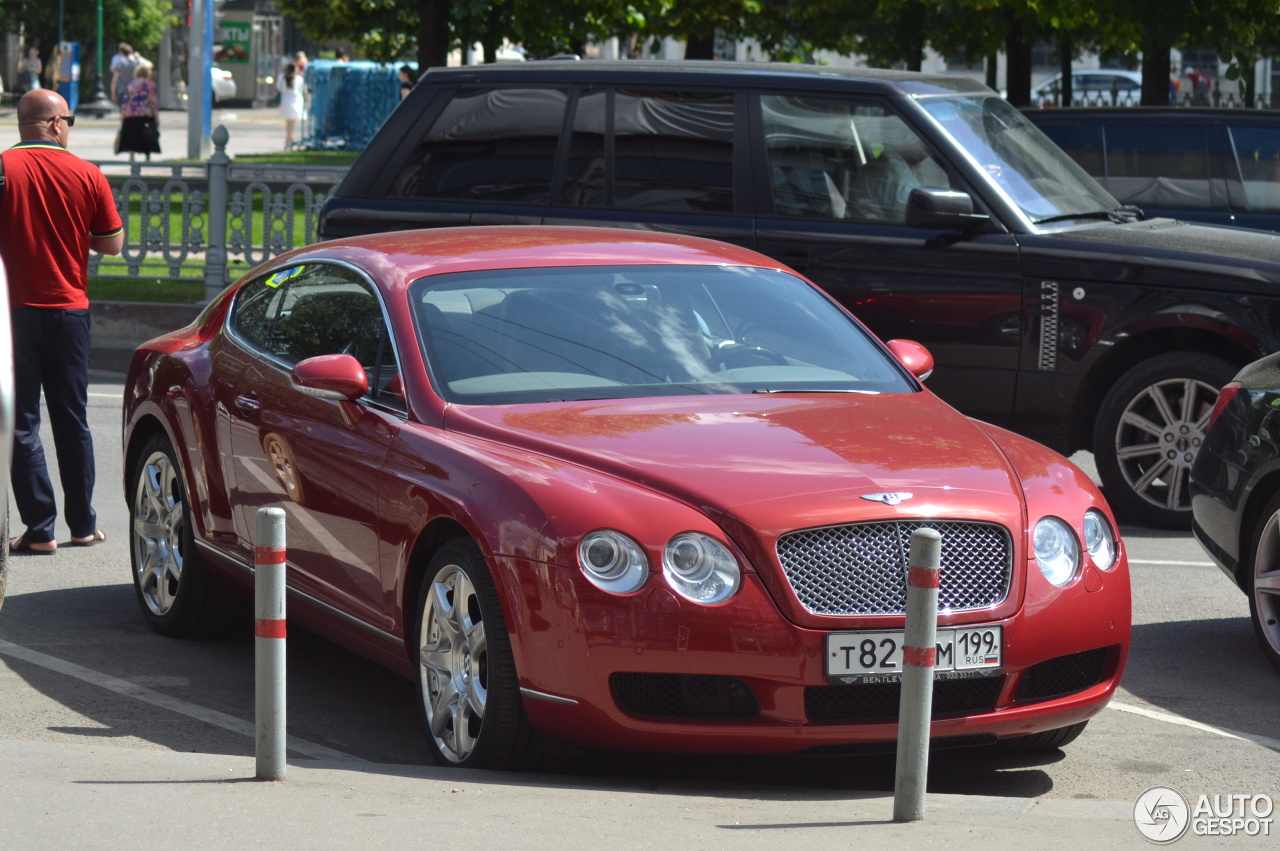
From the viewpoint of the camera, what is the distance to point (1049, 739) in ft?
17.6

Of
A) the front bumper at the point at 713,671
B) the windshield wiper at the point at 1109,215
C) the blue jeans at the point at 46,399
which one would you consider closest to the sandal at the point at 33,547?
the blue jeans at the point at 46,399

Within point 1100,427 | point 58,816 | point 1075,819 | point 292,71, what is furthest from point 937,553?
point 292,71

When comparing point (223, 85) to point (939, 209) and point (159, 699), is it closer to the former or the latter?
point (939, 209)

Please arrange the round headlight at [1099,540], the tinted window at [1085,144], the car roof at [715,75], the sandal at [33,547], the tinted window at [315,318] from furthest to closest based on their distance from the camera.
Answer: the tinted window at [1085,144], the car roof at [715,75], the sandal at [33,547], the tinted window at [315,318], the round headlight at [1099,540]

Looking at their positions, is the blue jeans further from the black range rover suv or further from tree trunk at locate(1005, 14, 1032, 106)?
tree trunk at locate(1005, 14, 1032, 106)

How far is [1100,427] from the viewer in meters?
9.00

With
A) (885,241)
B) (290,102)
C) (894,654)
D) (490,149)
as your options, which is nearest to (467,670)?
(894,654)

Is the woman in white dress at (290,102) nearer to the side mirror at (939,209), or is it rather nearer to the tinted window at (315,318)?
the side mirror at (939,209)

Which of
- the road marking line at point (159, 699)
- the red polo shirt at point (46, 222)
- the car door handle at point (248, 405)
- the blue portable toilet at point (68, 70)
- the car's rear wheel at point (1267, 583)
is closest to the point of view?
the road marking line at point (159, 699)

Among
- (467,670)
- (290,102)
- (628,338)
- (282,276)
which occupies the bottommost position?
(467,670)

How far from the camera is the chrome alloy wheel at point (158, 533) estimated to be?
22.7 ft

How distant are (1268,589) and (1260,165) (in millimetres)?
6059

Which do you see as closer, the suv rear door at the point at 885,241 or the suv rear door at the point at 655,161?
the suv rear door at the point at 885,241

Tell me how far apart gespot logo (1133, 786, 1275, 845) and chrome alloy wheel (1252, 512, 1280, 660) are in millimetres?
1487
